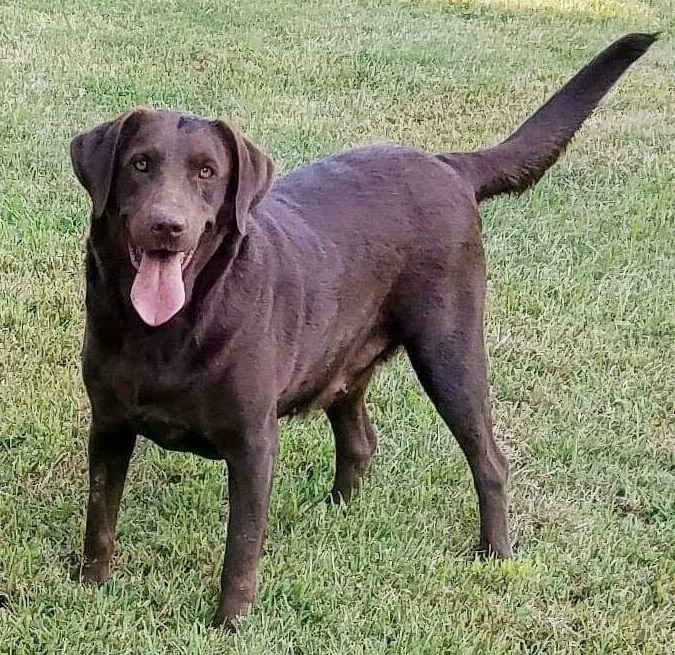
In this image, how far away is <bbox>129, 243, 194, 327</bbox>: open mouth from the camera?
2996 mm

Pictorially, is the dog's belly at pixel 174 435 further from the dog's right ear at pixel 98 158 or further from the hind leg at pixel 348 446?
the hind leg at pixel 348 446

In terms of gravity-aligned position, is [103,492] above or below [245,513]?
below

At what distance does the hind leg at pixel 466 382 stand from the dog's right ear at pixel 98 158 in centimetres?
118

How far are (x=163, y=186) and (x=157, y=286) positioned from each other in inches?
10.1

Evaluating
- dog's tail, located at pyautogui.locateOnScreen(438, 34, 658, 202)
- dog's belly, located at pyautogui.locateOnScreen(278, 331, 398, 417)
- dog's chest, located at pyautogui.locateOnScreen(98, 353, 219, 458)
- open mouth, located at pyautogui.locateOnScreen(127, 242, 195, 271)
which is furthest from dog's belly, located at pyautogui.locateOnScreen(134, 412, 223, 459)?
dog's tail, located at pyautogui.locateOnScreen(438, 34, 658, 202)

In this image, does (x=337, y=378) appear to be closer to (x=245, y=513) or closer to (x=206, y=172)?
(x=245, y=513)

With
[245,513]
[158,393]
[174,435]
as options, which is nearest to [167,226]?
[158,393]

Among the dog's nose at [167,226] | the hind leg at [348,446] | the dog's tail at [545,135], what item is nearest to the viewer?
the dog's nose at [167,226]

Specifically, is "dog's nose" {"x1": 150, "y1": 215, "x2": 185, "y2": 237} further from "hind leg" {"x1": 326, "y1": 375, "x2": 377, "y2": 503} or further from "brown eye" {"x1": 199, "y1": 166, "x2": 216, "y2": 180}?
"hind leg" {"x1": 326, "y1": 375, "x2": 377, "y2": 503}

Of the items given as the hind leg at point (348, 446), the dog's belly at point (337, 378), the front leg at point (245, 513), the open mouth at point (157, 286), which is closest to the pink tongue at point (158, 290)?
the open mouth at point (157, 286)

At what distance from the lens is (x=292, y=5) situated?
1270cm

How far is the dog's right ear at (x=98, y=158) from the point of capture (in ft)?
9.94

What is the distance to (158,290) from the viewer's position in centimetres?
302

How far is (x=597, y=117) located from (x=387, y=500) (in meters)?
5.95
